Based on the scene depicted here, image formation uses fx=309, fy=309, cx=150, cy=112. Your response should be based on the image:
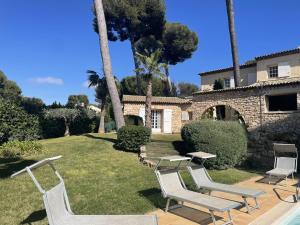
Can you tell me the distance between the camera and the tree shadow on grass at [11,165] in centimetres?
977

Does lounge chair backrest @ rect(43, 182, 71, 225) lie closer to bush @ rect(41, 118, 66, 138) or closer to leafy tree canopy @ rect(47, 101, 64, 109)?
bush @ rect(41, 118, 66, 138)

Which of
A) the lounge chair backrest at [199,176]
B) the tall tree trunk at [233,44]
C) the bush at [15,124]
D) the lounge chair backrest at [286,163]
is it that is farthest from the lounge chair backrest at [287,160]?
the tall tree trunk at [233,44]

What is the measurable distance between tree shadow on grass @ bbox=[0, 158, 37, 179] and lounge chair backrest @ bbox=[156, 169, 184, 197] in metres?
5.23

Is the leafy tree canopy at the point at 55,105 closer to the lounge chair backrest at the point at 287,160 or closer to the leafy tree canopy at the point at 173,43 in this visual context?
the leafy tree canopy at the point at 173,43

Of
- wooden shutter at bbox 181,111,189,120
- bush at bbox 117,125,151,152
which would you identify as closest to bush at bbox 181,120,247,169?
bush at bbox 117,125,151,152

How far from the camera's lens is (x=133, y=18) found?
115ft

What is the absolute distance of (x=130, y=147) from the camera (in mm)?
14969

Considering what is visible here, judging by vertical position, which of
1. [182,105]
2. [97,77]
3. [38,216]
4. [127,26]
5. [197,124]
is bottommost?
[38,216]

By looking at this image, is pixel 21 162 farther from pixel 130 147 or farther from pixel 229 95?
pixel 229 95

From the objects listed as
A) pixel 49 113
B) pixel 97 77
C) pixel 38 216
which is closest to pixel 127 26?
pixel 97 77

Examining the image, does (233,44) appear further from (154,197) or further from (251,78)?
(154,197)

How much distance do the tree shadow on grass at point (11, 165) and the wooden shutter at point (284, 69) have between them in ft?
72.9

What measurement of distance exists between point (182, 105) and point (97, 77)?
8.80 metres

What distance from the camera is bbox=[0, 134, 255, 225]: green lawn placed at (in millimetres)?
6824
